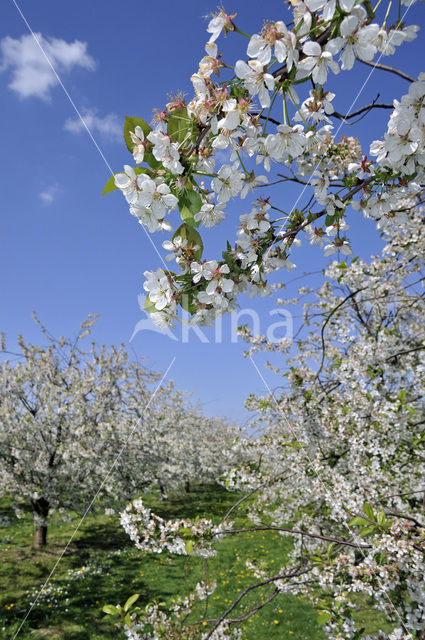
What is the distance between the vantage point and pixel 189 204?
122 centimetres

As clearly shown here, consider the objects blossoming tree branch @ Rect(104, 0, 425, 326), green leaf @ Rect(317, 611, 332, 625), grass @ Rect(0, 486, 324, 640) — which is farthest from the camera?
grass @ Rect(0, 486, 324, 640)

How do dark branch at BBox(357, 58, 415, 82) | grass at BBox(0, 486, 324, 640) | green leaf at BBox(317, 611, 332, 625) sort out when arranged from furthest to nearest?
grass at BBox(0, 486, 324, 640) → green leaf at BBox(317, 611, 332, 625) → dark branch at BBox(357, 58, 415, 82)

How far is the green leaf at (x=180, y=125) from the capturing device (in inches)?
43.9

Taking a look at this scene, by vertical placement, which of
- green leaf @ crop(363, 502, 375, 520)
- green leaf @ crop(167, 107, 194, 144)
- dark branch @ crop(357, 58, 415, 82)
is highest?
dark branch @ crop(357, 58, 415, 82)

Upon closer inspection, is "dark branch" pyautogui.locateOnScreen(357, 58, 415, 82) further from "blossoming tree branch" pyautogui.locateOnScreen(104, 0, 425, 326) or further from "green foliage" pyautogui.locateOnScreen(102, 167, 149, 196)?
"green foliage" pyautogui.locateOnScreen(102, 167, 149, 196)

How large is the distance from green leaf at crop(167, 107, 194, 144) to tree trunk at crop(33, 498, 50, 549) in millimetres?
9971

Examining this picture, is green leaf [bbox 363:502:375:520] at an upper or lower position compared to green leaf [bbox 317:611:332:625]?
upper

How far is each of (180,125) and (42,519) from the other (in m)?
10.0

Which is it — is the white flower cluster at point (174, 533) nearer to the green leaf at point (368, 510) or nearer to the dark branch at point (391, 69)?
the green leaf at point (368, 510)

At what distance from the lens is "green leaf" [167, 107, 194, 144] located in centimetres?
112

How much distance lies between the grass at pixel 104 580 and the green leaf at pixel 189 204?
449 centimetres

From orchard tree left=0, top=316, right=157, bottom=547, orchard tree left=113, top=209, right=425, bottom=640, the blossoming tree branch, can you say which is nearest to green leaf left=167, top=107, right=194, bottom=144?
the blossoming tree branch

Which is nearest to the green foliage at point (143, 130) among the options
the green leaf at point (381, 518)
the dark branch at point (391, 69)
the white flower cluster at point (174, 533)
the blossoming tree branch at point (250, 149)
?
the blossoming tree branch at point (250, 149)

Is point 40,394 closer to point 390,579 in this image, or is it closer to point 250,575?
point 250,575
